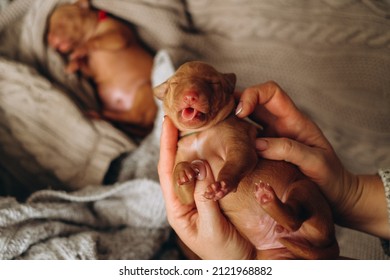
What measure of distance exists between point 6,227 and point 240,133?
468 mm

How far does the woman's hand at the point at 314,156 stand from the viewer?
745 mm

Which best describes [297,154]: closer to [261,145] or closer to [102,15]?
[261,145]

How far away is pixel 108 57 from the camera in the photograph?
139 centimetres

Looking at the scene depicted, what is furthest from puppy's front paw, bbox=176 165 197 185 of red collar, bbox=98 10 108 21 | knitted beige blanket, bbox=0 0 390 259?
red collar, bbox=98 10 108 21

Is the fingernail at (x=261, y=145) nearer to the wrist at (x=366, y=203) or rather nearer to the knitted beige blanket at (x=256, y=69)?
the wrist at (x=366, y=203)

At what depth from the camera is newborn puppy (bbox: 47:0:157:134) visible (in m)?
1.30

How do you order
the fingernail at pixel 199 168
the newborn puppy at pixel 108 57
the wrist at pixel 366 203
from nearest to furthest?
Answer: the fingernail at pixel 199 168 → the wrist at pixel 366 203 → the newborn puppy at pixel 108 57

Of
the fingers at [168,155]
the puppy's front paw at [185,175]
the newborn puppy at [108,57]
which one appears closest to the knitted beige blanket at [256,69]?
the newborn puppy at [108,57]

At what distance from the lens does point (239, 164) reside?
25.9 inches

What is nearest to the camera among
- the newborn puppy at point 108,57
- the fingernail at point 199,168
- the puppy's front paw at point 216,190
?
the puppy's front paw at point 216,190

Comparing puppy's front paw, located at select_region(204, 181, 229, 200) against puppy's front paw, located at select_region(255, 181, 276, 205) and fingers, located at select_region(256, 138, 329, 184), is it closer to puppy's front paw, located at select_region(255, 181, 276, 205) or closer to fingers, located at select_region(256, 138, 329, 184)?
puppy's front paw, located at select_region(255, 181, 276, 205)

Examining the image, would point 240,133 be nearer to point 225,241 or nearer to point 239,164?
point 239,164

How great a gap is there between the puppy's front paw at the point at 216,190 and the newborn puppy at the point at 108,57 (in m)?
0.71
